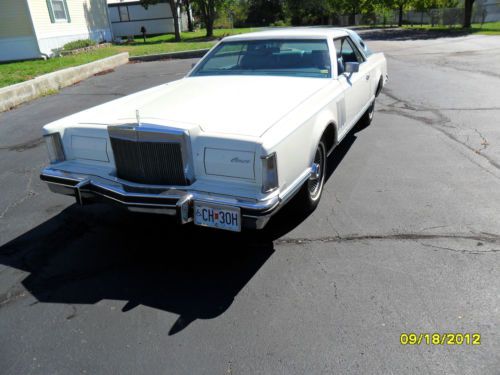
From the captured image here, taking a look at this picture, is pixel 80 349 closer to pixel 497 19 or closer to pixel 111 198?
pixel 111 198

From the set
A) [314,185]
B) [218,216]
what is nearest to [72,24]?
[314,185]

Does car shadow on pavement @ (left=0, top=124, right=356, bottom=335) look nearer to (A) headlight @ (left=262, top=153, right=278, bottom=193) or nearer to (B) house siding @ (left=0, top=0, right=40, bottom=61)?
(A) headlight @ (left=262, top=153, right=278, bottom=193)

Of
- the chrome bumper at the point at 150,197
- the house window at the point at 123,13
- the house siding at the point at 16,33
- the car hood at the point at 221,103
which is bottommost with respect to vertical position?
the chrome bumper at the point at 150,197

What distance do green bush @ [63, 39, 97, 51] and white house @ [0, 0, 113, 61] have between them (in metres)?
0.22

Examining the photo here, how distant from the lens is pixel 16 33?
1553 centimetres

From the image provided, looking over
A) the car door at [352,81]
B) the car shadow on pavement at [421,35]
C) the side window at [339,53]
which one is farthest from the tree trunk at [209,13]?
the side window at [339,53]

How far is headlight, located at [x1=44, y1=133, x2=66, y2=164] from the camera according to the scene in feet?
11.2

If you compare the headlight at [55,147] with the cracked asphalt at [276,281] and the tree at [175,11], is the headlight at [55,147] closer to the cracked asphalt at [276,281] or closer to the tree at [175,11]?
the cracked asphalt at [276,281]

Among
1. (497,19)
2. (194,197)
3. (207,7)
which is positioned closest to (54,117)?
(194,197)

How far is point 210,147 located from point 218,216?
0.49 metres

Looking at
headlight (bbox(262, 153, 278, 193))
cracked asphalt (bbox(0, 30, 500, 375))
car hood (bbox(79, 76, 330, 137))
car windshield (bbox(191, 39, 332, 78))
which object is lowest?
cracked asphalt (bbox(0, 30, 500, 375))

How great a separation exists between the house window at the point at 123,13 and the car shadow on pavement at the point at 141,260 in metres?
29.8

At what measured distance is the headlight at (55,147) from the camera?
11.2 feet
